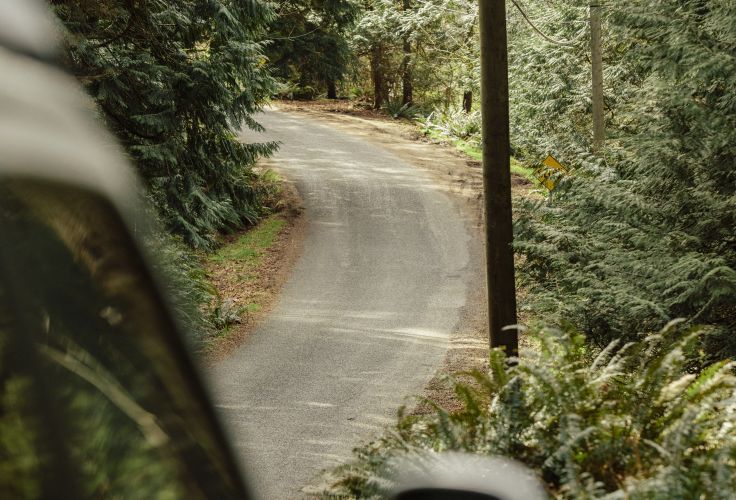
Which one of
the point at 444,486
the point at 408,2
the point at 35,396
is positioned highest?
the point at 408,2

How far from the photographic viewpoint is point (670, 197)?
8555mm

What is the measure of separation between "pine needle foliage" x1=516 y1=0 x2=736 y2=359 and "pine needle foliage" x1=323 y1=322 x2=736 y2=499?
13.6 feet

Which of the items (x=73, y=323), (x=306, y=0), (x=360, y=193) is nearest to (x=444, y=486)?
(x=73, y=323)

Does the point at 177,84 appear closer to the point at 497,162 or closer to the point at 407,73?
the point at 497,162

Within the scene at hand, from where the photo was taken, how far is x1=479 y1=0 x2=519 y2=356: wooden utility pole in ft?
26.9

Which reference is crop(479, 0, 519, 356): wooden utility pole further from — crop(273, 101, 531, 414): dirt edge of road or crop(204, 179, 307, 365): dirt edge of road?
crop(204, 179, 307, 365): dirt edge of road

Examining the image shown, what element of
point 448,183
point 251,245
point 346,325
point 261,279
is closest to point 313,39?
point 448,183

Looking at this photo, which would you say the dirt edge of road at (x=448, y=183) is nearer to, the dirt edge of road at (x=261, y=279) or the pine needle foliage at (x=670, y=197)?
the pine needle foliage at (x=670, y=197)

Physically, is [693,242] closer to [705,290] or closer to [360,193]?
[705,290]

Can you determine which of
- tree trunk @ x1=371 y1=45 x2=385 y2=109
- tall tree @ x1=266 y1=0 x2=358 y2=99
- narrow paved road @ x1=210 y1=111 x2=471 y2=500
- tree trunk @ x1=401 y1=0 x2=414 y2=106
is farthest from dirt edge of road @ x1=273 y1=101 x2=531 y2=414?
tall tree @ x1=266 y1=0 x2=358 y2=99

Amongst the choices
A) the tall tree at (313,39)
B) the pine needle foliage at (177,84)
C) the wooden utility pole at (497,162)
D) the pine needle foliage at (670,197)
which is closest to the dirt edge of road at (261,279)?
the pine needle foliage at (177,84)

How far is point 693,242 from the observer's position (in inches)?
326

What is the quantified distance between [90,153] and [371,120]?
34.4 metres

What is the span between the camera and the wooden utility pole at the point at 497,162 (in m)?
8.21
